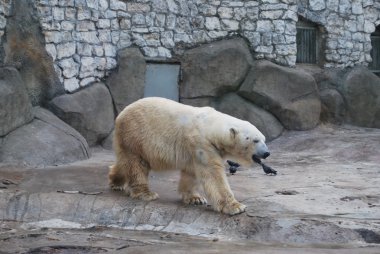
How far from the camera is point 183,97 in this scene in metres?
12.5

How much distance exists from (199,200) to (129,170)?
2.67 ft

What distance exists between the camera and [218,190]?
21.1 feet

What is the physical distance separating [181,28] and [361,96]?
4067 millimetres

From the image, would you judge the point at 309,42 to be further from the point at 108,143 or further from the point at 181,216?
the point at 181,216

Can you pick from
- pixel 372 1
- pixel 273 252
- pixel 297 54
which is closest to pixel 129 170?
pixel 273 252

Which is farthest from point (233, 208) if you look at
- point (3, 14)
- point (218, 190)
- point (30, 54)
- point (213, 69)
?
point (213, 69)

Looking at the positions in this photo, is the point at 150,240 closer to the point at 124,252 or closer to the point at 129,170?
the point at 124,252

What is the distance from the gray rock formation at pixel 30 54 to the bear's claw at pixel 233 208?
5073 millimetres

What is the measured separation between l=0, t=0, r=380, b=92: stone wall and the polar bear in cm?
396

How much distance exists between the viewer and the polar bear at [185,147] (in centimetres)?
647

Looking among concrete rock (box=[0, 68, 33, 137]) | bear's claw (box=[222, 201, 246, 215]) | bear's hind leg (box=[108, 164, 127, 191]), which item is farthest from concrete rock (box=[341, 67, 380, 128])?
bear's claw (box=[222, 201, 246, 215])

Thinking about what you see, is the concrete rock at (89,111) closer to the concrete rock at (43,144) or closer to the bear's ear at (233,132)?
the concrete rock at (43,144)

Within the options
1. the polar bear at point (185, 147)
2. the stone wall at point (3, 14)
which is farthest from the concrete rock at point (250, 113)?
the polar bear at point (185, 147)

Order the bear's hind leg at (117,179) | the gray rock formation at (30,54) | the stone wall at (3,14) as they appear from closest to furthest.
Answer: the bear's hind leg at (117,179)
the stone wall at (3,14)
the gray rock formation at (30,54)
